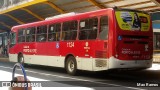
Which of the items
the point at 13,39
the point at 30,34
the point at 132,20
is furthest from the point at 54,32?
the point at 13,39

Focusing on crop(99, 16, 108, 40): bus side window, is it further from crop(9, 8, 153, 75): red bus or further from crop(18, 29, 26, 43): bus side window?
crop(18, 29, 26, 43): bus side window

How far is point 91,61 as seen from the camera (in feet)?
44.2

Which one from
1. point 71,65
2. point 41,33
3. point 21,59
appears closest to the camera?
point 71,65

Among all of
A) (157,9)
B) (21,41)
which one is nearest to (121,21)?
(157,9)

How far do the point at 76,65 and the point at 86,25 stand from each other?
1931mm

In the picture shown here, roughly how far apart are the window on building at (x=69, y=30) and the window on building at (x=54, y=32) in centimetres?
55

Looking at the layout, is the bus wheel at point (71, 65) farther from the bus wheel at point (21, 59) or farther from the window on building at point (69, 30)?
the bus wheel at point (21, 59)

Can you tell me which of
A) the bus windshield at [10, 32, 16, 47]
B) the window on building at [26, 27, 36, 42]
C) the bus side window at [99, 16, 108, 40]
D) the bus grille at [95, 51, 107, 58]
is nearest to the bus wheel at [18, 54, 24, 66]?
the bus windshield at [10, 32, 16, 47]

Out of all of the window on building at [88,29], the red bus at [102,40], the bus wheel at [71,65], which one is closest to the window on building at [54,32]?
the red bus at [102,40]

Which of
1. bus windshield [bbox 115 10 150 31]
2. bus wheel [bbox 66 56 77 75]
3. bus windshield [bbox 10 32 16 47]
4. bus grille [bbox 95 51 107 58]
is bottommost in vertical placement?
bus wheel [bbox 66 56 77 75]

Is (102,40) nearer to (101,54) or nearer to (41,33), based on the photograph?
(101,54)

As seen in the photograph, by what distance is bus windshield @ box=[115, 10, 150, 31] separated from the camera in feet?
41.4

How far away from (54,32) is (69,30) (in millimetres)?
1607

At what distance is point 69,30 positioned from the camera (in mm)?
15312
